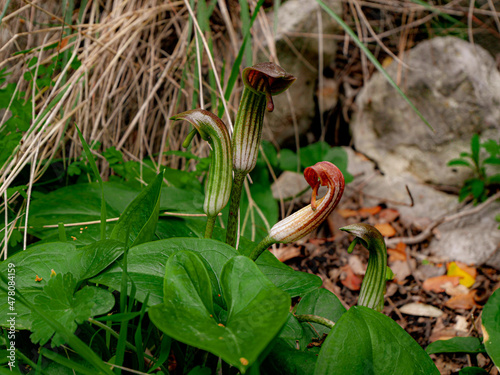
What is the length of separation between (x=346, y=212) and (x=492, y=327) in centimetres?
124

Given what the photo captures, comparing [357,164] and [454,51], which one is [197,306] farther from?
[454,51]

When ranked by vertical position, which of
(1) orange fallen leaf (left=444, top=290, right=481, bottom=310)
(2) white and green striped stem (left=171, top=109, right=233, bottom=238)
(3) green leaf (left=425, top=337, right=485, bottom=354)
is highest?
(2) white and green striped stem (left=171, top=109, right=233, bottom=238)

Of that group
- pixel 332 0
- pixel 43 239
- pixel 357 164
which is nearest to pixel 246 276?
pixel 43 239

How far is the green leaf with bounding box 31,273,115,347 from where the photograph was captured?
0.66 m

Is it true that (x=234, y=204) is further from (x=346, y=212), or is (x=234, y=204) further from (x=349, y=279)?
(x=346, y=212)

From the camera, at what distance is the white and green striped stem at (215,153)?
2.93 feet

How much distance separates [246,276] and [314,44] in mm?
2012

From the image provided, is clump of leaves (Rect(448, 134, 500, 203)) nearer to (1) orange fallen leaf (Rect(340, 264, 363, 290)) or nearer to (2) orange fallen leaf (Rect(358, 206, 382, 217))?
(2) orange fallen leaf (Rect(358, 206, 382, 217))

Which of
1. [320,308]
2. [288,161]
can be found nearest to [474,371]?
[320,308]

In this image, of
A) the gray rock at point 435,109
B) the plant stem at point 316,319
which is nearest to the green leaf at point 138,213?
the plant stem at point 316,319

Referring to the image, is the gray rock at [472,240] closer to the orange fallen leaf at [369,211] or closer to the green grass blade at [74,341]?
the orange fallen leaf at [369,211]

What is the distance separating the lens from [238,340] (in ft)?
1.93

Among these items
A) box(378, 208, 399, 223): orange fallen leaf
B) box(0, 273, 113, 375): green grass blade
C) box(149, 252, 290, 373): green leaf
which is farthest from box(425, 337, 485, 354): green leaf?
box(378, 208, 399, 223): orange fallen leaf

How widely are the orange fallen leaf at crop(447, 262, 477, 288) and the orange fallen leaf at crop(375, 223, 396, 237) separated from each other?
306 mm
